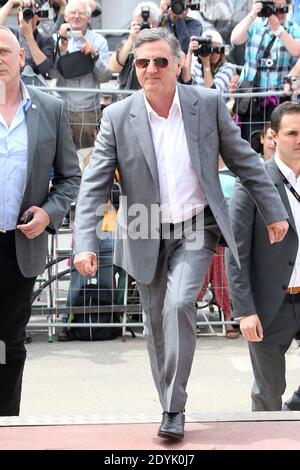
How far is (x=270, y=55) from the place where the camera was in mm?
8648

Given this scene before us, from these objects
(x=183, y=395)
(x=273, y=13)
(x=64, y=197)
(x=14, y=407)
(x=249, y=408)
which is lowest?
(x=249, y=408)

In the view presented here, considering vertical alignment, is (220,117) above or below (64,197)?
above

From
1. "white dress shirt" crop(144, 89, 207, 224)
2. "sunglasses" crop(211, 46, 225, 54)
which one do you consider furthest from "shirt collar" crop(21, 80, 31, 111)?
"sunglasses" crop(211, 46, 225, 54)

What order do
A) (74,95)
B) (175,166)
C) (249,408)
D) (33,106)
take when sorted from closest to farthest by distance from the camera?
1. (175,166)
2. (33,106)
3. (249,408)
4. (74,95)

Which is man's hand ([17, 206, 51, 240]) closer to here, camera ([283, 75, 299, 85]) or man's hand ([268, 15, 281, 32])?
camera ([283, 75, 299, 85])

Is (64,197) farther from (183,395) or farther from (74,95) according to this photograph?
(74,95)

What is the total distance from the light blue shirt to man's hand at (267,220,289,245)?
131cm

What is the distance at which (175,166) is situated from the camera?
4633mm

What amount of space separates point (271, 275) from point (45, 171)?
131 cm

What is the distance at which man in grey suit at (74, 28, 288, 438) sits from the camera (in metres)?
4.61

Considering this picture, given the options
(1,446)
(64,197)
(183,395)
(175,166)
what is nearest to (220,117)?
(175,166)

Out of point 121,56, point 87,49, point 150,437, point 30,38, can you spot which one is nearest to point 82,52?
point 87,49
